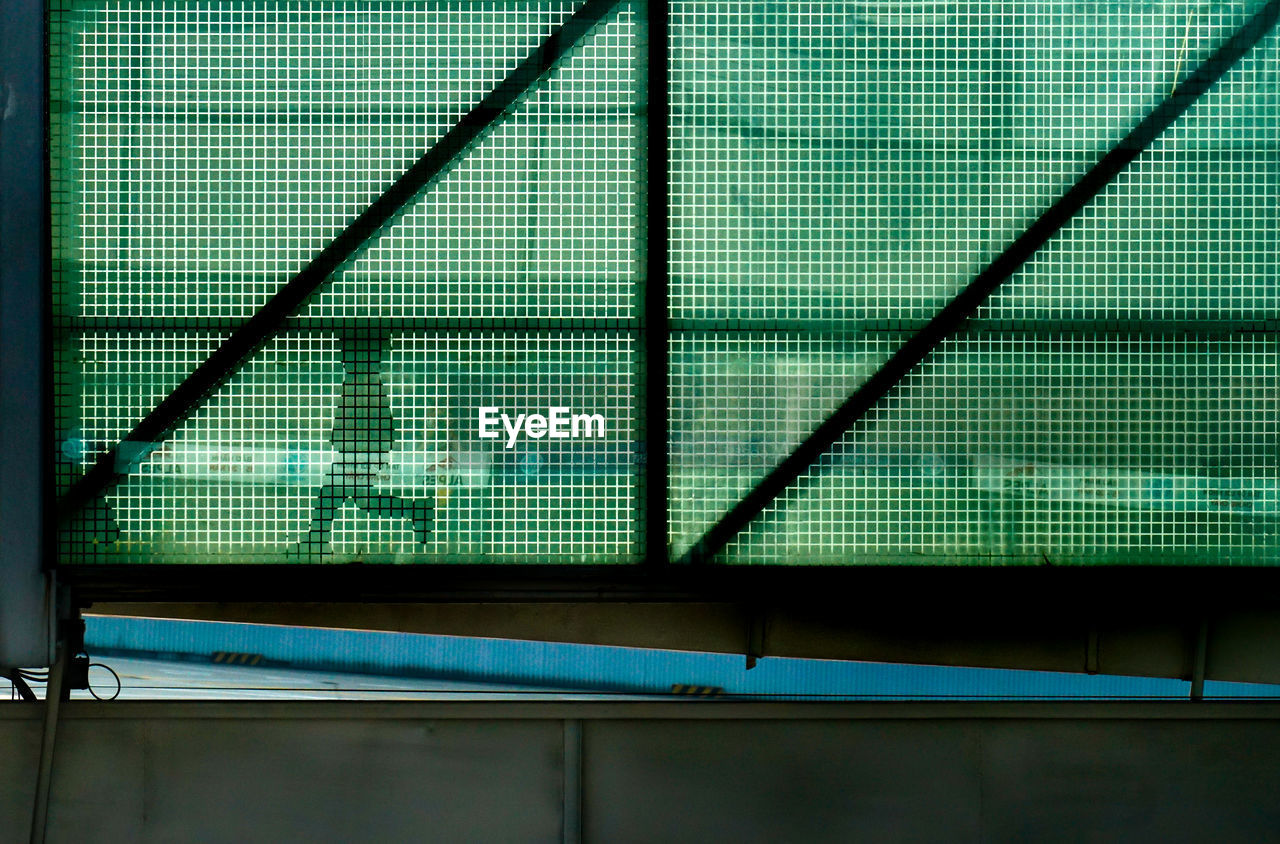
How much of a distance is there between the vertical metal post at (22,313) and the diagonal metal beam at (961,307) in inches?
98.7

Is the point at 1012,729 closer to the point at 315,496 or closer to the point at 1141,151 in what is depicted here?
the point at 1141,151

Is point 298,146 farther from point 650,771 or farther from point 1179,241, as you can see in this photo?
point 1179,241

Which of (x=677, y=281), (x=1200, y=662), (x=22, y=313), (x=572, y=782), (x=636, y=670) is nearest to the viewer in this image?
(x=22, y=313)

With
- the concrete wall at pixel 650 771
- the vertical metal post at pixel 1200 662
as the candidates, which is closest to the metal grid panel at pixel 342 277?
the concrete wall at pixel 650 771

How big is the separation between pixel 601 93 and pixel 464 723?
2576 millimetres

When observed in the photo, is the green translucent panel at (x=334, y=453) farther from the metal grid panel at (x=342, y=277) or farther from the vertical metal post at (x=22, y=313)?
the vertical metal post at (x=22, y=313)

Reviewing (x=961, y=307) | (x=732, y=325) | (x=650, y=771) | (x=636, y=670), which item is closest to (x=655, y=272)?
(x=732, y=325)

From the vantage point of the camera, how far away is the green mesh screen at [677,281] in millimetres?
3512

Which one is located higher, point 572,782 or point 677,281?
point 677,281

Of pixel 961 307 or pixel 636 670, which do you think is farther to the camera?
pixel 636 670

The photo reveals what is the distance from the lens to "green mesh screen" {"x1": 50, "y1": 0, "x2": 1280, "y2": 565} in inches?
138

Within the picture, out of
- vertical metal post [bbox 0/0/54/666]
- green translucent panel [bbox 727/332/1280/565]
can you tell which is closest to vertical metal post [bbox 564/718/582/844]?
green translucent panel [bbox 727/332/1280/565]

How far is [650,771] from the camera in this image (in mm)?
3713

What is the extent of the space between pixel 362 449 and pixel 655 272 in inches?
52.1
